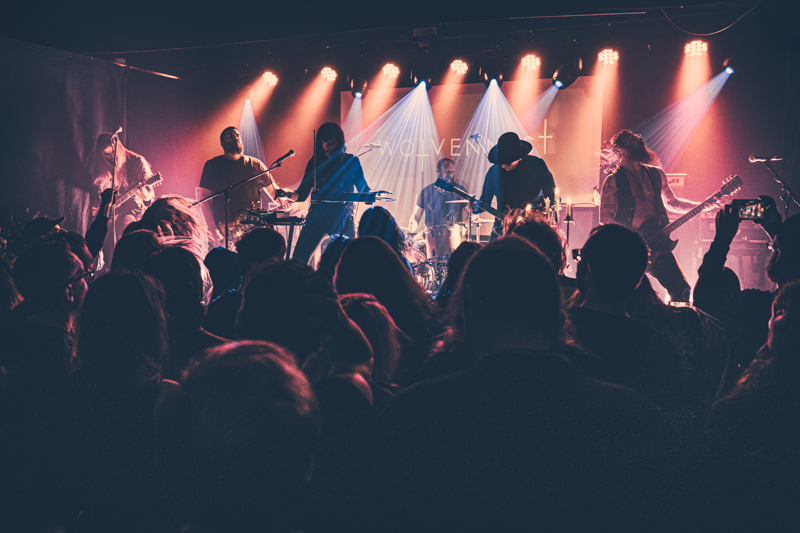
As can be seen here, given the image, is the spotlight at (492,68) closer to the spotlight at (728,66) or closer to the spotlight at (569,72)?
the spotlight at (569,72)

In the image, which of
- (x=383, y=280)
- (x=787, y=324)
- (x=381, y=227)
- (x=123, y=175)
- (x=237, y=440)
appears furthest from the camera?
(x=123, y=175)

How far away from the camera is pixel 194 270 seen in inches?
→ 61.4

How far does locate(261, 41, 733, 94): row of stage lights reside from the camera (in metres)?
6.73

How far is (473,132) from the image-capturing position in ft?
25.9

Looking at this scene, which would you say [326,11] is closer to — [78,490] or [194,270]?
[194,270]

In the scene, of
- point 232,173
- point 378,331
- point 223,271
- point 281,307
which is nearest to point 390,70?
point 232,173

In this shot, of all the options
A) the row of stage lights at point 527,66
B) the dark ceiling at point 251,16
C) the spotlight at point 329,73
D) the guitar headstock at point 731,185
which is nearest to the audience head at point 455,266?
the dark ceiling at point 251,16

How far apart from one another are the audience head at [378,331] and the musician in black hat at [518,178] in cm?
357

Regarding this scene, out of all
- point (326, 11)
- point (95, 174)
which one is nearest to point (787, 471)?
point (326, 11)

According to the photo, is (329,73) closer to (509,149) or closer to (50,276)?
(509,149)

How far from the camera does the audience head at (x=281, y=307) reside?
3.91 feet

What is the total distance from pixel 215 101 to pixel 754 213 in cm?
874

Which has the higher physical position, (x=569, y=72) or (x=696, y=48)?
(x=696, y=48)

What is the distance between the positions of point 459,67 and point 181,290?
703 centimetres
